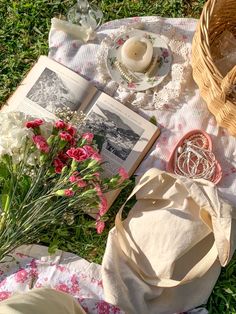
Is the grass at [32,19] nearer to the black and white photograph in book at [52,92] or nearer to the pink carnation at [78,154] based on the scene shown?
the black and white photograph in book at [52,92]

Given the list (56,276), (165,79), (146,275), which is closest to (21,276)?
(56,276)

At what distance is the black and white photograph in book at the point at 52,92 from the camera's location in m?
1.52

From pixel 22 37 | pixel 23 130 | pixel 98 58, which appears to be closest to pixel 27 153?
pixel 23 130

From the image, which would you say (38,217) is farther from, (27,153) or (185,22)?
(185,22)

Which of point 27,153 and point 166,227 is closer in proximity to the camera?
point 27,153

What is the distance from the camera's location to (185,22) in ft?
5.20

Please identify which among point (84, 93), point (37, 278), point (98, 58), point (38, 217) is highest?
point (98, 58)

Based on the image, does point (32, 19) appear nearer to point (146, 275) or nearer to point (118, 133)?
point (118, 133)

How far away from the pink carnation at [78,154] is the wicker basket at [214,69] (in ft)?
1.16

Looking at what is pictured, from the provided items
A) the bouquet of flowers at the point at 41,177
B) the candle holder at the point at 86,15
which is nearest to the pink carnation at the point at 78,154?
the bouquet of flowers at the point at 41,177

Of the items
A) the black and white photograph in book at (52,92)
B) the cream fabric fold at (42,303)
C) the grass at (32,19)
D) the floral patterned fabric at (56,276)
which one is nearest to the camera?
the cream fabric fold at (42,303)

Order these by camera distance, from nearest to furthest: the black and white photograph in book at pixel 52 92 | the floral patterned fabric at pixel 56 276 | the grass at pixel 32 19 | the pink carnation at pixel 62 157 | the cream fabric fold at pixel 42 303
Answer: the cream fabric fold at pixel 42 303, the pink carnation at pixel 62 157, the floral patterned fabric at pixel 56 276, the black and white photograph in book at pixel 52 92, the grass at pixel 32 19

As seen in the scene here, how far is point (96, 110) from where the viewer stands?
152 cm

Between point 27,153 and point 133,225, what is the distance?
36 centimetres
